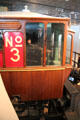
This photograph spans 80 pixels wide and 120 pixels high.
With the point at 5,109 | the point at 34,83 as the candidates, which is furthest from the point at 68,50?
the point at 5,109

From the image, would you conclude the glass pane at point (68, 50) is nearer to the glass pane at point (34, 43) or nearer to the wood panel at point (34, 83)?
the wood panel at point (34, 83)

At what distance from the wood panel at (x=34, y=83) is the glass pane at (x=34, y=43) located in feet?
0.73

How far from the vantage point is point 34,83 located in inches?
81.0

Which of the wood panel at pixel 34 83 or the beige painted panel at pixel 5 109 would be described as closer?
the beige painted panel at pixel 5 109

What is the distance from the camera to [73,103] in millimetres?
2281

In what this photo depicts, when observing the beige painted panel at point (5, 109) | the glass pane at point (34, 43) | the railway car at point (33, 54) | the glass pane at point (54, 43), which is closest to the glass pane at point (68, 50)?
the railway car at point (33, 54)

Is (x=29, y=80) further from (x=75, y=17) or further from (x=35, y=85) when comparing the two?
(x=75, y=17)

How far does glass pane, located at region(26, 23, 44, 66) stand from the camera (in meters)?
1.86

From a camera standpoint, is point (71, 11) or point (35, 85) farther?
point (71, 11)

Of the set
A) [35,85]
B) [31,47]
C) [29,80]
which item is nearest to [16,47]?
[31,47]

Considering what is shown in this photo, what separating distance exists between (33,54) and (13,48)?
37 centimetres

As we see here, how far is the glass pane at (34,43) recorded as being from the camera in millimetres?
1859

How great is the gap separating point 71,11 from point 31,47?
5.38 metres

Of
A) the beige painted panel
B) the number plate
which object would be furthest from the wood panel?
the beige painted panel
